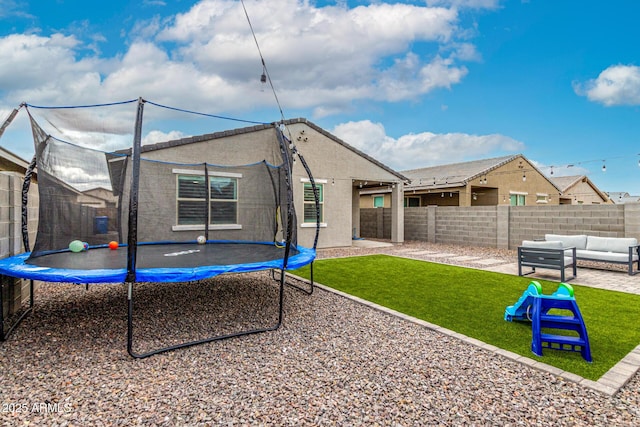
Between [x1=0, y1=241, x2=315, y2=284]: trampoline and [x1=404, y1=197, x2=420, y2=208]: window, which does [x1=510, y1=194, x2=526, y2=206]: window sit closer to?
[x1=404, y1=197, x2=420, y2=208]: window

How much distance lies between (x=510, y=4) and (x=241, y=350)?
9594 mm

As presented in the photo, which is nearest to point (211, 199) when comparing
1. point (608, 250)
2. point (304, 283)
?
point (304, 283)

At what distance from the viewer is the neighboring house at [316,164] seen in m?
7.84

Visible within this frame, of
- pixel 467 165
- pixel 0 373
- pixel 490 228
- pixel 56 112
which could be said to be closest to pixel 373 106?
pixel 490 228

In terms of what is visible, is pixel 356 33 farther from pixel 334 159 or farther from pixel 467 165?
pixel 467 165

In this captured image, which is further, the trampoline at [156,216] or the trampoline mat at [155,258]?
the trampoline mat at [155,258]

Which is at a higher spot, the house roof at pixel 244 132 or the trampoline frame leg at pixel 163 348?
the house roof at pixel 244 132

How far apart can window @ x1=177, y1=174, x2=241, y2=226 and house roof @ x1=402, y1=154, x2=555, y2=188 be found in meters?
11.2

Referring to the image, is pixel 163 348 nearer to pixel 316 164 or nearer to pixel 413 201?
pixel 316 164

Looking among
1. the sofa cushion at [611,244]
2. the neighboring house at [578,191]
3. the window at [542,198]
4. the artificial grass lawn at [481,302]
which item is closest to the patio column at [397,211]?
the artificial grass lawn at [481,302]

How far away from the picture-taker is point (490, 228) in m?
10.3

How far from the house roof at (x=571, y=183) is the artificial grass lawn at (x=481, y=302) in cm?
1824

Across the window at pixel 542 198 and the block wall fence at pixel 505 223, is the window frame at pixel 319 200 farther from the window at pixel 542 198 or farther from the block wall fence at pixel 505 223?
the window at pixel 542 198

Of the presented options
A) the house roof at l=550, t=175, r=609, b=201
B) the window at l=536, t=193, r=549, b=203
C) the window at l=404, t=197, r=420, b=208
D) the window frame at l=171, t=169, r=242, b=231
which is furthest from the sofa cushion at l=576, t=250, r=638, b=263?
the house roof at l=550, t=175, r=609, b=201
